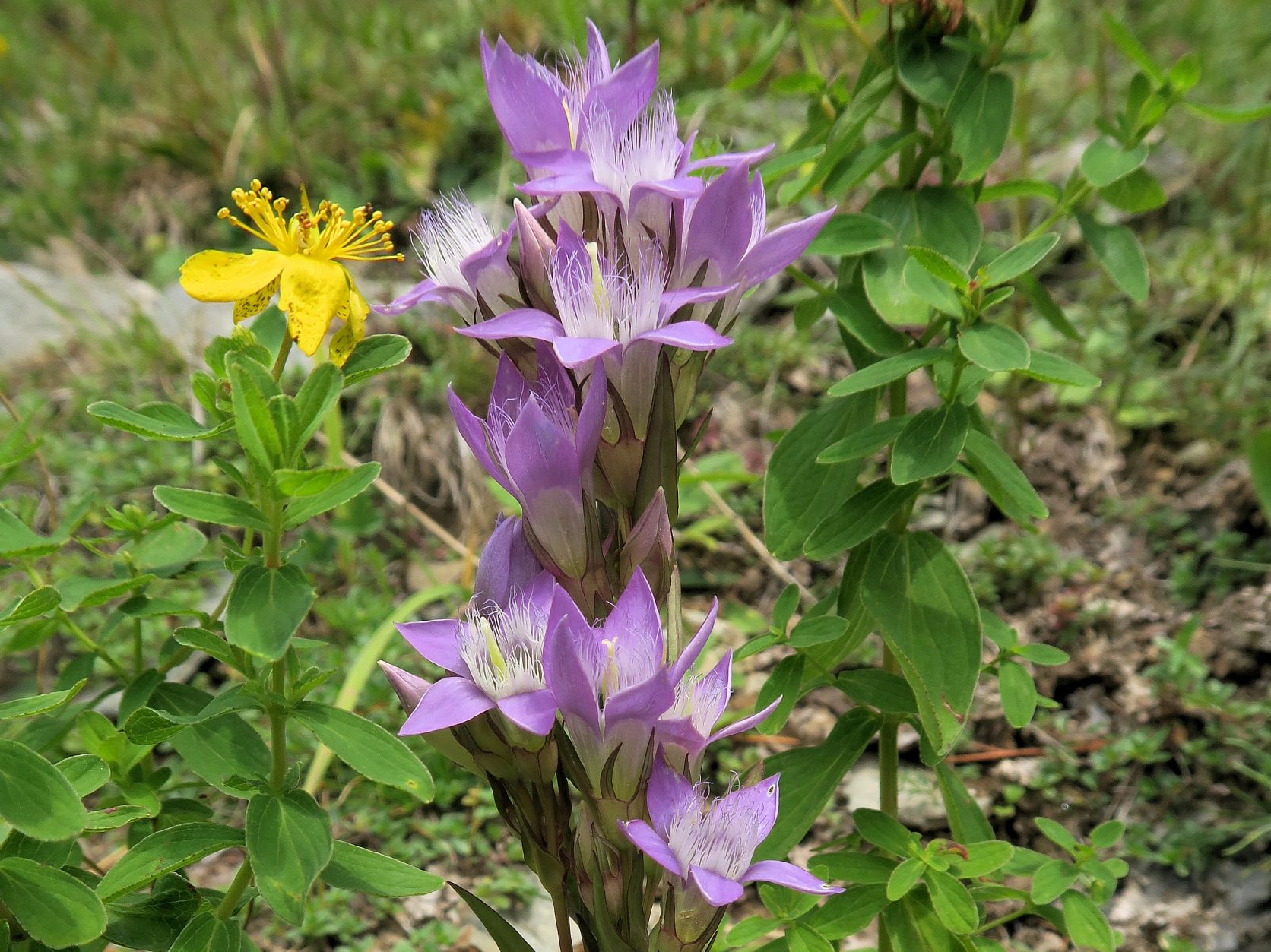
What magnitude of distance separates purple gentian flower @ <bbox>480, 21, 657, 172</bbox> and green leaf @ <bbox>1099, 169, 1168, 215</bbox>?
33.3 inches

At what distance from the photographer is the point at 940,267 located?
1293 millimetres

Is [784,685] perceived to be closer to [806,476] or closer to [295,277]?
[806,476]

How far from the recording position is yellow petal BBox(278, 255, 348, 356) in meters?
1.25

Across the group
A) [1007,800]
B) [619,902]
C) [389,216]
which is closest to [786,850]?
[619,902]

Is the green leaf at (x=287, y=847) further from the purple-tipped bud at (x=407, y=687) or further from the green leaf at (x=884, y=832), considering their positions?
the green leaf at (x=884, y=832)

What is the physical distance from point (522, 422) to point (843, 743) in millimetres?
803

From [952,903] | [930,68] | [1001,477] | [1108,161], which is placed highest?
[930,68]

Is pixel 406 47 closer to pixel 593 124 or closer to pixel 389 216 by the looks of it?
pixel 389 216

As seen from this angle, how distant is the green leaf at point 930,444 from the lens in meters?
1.28

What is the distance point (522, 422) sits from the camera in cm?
103

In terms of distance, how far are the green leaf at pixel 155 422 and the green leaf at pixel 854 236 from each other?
34.4 inches

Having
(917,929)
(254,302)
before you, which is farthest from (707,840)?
(254,302)

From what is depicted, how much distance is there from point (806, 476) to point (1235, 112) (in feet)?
2.63

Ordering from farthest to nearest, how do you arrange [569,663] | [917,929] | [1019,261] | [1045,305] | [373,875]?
[1045,305], [917,929], [1019,261], [373,875], [569,663]
